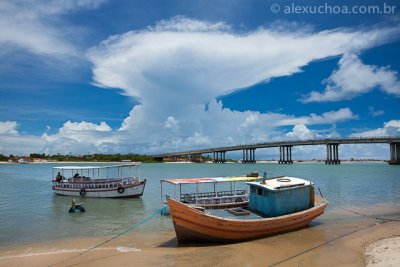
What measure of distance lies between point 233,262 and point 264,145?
127 metres

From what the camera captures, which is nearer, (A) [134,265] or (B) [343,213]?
(A) [134,265]

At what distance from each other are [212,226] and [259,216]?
329 cm

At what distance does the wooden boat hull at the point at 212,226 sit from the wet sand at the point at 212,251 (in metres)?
0.36

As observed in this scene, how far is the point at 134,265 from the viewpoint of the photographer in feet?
43.4

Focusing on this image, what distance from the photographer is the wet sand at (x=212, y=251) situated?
13491mm

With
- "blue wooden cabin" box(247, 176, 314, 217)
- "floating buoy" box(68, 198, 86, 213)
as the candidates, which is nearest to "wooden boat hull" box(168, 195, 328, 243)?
"blue wooden cabin" box(247, 176, 314, 217)

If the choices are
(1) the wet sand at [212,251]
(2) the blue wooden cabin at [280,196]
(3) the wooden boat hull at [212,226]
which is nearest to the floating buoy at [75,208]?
(1) the wet sand at [212,251]

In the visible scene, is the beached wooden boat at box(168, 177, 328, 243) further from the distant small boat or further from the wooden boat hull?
the distant small boat

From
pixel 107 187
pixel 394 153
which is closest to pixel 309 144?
pixel 394 153

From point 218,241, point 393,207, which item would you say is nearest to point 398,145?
point 393,207

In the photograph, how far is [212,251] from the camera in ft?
48.0

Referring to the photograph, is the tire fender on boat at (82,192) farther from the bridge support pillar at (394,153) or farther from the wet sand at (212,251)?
the bridge support pillar at (394,153)

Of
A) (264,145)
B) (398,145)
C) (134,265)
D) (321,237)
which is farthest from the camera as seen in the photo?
(264,145)

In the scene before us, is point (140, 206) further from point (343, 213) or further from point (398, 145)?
point (398, 145)
